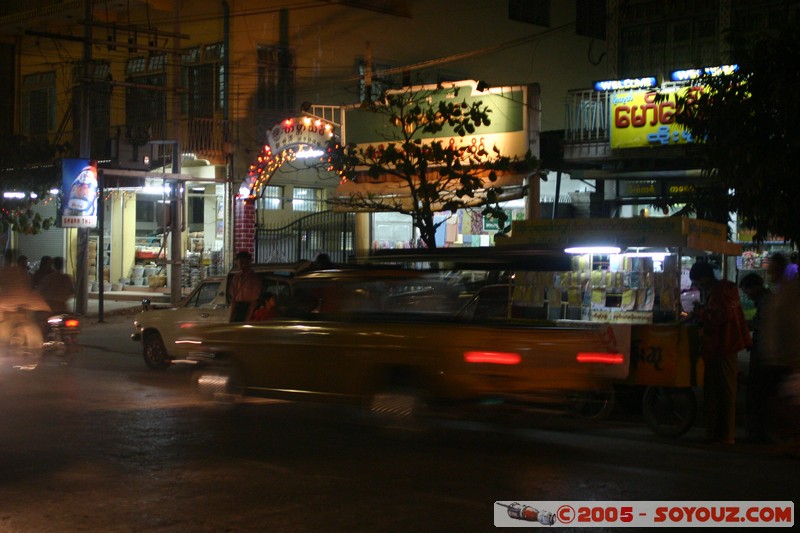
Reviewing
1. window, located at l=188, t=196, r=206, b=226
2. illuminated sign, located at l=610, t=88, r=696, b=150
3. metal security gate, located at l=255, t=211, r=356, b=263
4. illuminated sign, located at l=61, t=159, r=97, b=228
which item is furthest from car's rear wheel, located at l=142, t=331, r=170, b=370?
window, located at l=188, t=196, r=206, b=226

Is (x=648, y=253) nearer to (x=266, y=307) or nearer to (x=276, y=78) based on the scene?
(x=266, y=307)

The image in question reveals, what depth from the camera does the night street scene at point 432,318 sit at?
7660 mm

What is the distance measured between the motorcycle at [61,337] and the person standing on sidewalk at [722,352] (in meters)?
10.5

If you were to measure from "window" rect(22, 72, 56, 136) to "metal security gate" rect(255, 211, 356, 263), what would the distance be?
432 inches

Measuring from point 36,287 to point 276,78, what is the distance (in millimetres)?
11986

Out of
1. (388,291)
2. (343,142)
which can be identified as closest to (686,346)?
(388,291)

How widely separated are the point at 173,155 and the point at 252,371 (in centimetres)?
1509

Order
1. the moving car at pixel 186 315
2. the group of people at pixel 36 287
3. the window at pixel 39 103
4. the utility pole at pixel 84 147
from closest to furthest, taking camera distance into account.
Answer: the moving car at pixel 186 315, the group of people at pixel 36 287, the utility pole at pixel 84 147, the window at pixel 39 103

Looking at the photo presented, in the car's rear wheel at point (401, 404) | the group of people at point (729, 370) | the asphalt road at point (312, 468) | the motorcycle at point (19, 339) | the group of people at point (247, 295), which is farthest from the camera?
the motorcycle at point (19, 339)

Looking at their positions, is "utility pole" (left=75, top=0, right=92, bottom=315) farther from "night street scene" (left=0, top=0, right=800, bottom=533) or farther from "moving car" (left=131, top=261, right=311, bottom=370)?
"moving car" (left=131, top=261, right=311, bottom=370)

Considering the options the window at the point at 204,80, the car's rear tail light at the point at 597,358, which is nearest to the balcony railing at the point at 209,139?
the window at the point at 204,80

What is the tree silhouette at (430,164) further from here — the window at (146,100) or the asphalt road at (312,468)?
the window at (146,100)

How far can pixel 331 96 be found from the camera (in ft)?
88.7

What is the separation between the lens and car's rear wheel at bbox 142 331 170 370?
15.6 metres
